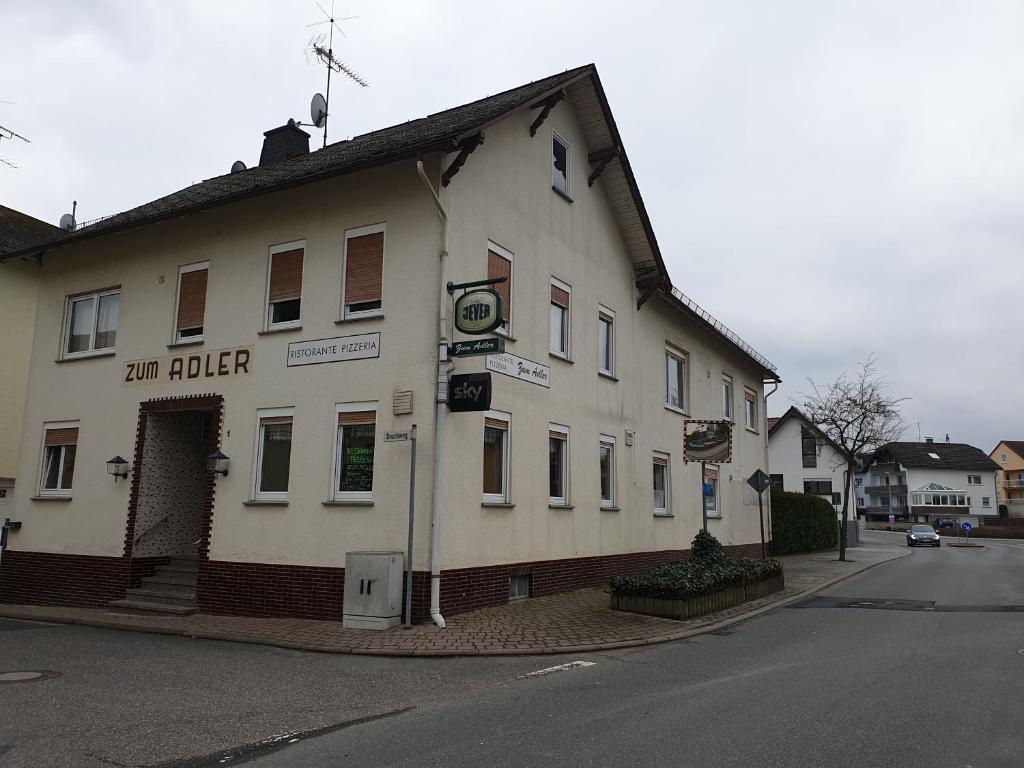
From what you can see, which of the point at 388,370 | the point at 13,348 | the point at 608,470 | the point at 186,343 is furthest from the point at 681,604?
the point at 13,348

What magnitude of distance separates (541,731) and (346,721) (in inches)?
62.8

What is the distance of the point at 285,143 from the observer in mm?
21359

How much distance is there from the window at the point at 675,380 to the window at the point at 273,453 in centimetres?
1060

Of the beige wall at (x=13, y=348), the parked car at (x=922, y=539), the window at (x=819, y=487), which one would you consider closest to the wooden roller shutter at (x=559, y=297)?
the beige wall at (x=13, y=348)

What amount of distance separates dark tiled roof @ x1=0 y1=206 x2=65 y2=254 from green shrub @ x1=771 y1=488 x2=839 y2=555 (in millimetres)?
25299

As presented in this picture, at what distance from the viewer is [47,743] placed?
5.87m

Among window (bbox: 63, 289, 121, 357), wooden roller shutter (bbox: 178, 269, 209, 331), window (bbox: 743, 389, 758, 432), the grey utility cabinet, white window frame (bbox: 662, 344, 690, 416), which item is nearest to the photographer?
the grey utility cabinet

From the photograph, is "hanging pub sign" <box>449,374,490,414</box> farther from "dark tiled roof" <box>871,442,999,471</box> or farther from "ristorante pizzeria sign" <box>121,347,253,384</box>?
"dark tiled roof" <box>871,442,999,471</box>

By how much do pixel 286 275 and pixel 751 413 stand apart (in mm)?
19077

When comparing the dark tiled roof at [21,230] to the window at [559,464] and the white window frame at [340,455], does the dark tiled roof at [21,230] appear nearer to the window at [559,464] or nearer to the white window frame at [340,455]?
the white window frame at [340,455]

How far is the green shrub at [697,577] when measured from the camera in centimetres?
1238

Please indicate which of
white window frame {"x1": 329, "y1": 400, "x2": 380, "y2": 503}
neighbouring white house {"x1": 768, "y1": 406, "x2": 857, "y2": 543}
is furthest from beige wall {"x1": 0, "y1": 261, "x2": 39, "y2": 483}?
neighbouring white house {"x1": 768, "y1": 406, "x2": 857, "y2": 543}

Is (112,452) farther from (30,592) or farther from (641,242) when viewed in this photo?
(641,242)

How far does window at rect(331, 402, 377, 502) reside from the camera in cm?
1236
